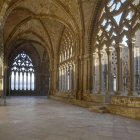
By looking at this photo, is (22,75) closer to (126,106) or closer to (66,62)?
(66,62)

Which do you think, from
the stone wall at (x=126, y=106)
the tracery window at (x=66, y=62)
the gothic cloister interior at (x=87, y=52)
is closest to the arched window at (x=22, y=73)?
the gothic cloister interior at (x=87, y=52)

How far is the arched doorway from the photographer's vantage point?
3025 cm

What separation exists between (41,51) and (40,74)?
114 inches

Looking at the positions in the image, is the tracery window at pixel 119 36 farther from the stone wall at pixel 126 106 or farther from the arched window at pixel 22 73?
the arched window at pixel 22 73

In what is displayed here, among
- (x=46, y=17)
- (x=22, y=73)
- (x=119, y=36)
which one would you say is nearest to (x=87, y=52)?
(x=119, y=36)

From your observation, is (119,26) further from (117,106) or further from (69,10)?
(69,10)

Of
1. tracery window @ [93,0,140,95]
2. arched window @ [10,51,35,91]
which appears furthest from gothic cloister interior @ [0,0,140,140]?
arched window @ [10,51,35,91]

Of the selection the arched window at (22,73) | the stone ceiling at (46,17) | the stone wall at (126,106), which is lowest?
the stone wall at (126,106)

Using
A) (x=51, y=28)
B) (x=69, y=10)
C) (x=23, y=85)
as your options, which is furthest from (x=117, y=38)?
(x=23, y=85)

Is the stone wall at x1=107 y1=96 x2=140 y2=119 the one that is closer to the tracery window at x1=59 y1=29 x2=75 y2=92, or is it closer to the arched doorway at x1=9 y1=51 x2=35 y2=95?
the tracery window at x1=59 y1=29 x2=75 y2=92

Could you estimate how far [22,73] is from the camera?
102 ft

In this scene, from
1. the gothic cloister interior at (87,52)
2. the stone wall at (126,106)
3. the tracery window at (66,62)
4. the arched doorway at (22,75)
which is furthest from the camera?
the arched doorway at (22,75)

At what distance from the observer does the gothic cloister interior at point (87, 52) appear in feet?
31.4

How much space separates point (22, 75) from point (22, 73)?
0.24 metres
